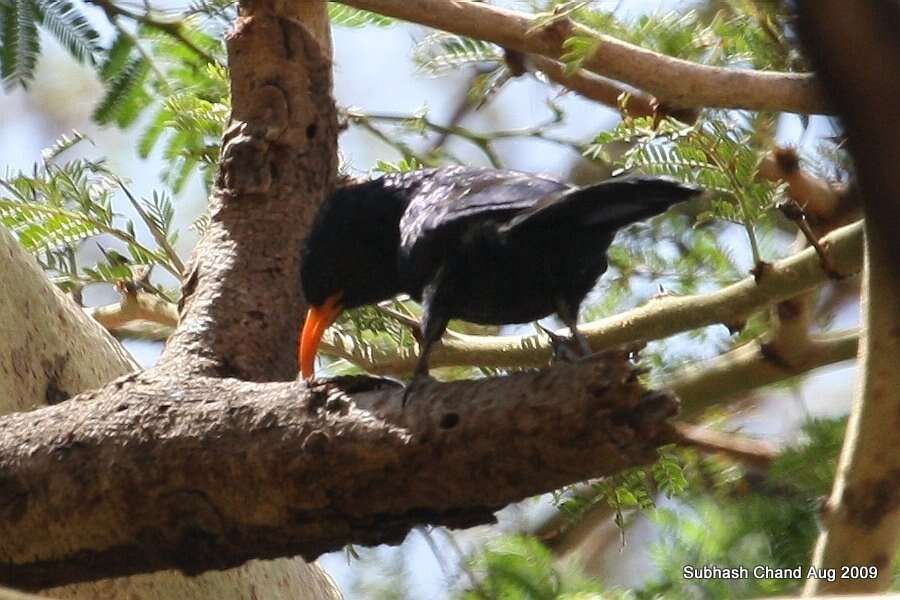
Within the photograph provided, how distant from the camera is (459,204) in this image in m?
2.24

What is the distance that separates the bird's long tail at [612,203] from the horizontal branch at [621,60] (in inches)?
20.1

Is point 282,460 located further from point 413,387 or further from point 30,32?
point 30,32

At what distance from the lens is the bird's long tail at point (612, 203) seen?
1719 mm

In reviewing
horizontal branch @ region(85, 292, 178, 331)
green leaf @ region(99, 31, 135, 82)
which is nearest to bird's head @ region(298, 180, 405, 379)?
horizontal branch @ region(85, 292, 178, 331)

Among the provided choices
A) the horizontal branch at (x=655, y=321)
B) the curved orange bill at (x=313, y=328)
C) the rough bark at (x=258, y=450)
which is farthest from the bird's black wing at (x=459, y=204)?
the horizontal branch at (x=655, y=321)

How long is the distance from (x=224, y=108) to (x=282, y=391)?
1.40 meters

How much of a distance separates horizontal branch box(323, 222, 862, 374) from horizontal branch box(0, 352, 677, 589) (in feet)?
3.29

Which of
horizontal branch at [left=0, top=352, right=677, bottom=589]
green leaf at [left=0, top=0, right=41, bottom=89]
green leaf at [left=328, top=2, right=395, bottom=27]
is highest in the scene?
green leaf at [left=0, top=0, right=41, bottom=89]

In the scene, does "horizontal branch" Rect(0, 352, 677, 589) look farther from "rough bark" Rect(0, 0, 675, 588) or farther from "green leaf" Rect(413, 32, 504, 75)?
"green leaf" Rect(413, 32, 504, 75)

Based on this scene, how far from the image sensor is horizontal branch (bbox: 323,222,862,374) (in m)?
2.46

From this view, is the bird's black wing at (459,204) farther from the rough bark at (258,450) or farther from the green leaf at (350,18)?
the green leaf at (350,18)

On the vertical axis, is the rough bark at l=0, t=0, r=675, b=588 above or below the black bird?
below

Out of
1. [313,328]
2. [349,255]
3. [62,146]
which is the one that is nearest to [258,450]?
[313,328]

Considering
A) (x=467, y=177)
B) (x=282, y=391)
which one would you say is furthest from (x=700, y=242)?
(x=282, y=391)
